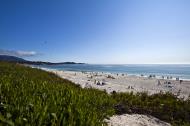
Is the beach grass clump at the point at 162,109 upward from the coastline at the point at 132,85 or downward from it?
upward

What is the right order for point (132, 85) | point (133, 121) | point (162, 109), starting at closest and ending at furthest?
point (133, 121) < point (162, 109) < point (132, 85)

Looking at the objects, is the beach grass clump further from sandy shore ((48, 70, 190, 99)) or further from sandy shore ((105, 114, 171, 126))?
sandy shore ((48, 70, 190, 99))

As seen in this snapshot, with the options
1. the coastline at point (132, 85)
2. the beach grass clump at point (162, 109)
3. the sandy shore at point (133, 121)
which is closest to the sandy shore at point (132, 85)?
the coastline at point (132, 85)

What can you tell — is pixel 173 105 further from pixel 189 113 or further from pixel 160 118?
pixel 160 118

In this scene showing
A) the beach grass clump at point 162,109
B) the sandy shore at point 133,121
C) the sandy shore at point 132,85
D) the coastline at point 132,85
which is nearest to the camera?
the sandy shore at point 133,121

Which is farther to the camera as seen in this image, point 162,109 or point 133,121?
point 162,109

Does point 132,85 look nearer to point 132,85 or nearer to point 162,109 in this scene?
point 132,85

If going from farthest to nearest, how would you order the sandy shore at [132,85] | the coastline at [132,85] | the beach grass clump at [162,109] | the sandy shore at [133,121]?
the sandy shore at [132,85]
the coastline at [132,85]
the beach grass clump at [162,109]
the sandy shore at [133,121]

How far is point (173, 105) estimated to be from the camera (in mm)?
12227

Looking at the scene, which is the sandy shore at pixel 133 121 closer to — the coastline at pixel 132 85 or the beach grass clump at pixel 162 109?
the beach grass clump at pixel 162 109

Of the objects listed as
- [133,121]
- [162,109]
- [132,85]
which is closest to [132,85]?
[132,85]

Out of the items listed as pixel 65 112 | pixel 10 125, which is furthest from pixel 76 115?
pixel 10 125

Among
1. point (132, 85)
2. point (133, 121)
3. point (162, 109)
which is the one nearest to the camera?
point (133, 121)

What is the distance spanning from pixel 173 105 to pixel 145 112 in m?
1.89
